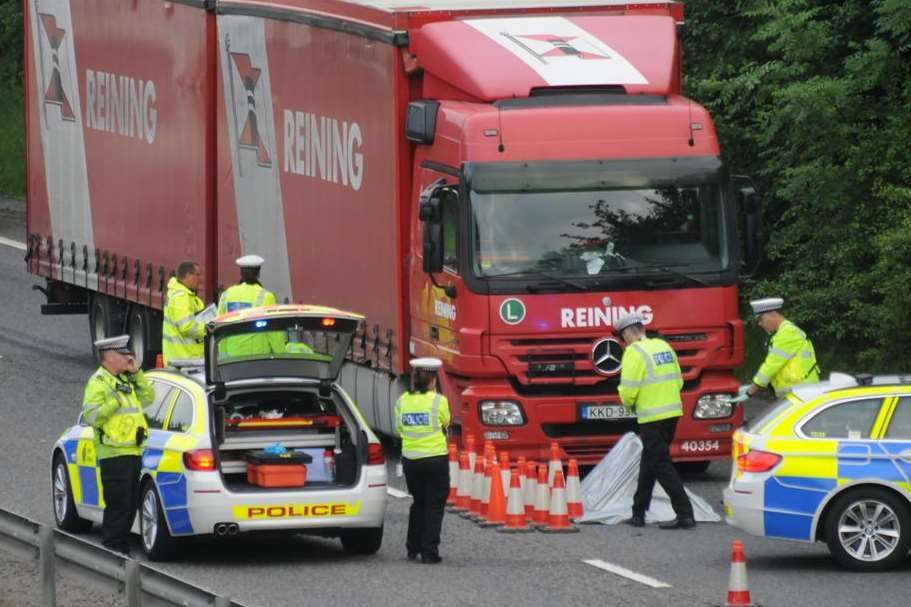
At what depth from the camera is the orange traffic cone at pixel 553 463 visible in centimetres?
1786

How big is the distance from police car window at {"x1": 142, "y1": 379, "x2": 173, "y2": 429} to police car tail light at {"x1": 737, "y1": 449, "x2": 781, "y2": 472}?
163 inches

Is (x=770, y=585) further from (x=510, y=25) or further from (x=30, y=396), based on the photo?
(x=30, y=396)

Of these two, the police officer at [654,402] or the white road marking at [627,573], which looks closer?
the white road marking at [627,573]

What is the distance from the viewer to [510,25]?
2016 cm

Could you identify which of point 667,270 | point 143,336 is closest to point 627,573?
point 667,270

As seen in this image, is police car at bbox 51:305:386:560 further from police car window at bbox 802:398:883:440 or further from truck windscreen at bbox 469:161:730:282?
police car window at bbox 802:398:883:440

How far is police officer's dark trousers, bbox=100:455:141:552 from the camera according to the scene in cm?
1606

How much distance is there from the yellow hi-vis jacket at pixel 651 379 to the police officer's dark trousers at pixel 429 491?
215cm

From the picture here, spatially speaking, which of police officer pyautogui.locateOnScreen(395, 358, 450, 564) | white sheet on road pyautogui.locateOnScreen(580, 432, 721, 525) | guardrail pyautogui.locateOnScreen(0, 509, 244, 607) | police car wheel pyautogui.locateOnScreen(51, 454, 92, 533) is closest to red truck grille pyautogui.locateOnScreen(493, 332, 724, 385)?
white sheet on road pyautogui.locateOnScreen(580, 432, 721, 525)

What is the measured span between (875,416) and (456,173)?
459cm

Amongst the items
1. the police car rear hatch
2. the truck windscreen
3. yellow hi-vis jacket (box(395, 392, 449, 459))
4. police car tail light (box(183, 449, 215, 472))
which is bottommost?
police car tail light (box(183, 449, 215, 472))

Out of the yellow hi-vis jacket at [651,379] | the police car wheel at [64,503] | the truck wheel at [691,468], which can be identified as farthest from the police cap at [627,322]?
the police car wheel at [64,503]

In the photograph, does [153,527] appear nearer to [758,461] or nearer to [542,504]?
[542,504]

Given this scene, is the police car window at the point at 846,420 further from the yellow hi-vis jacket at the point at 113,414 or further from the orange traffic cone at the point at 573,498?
A: the yellow hi-vis jacket at the point at 113,414
